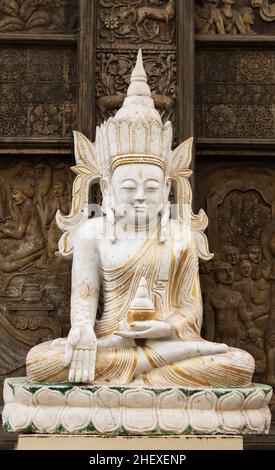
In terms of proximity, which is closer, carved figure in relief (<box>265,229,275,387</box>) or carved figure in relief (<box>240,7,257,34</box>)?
carved figure in relief (<box>265,229,275,387</box>)

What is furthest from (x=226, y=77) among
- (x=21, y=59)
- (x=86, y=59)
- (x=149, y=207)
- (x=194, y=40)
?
(x=149, y=207)

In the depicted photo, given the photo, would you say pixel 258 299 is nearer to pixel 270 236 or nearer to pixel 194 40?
pixel 270 236

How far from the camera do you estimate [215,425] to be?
4.12m

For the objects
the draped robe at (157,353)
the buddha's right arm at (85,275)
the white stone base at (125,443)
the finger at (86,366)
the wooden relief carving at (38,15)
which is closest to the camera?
the white stone base at (125,443)

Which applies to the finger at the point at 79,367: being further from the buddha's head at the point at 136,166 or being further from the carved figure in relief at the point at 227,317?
the carved figure in relief at the point at 227,317

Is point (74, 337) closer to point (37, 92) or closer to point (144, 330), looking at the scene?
point (144, 330)

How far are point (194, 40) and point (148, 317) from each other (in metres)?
3.19

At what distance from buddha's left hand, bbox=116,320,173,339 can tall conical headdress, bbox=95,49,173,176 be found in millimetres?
1065

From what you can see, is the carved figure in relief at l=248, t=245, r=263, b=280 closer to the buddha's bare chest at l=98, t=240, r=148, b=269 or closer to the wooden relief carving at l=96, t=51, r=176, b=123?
the wooden relief carving at l=96, t=51, r=176, b=123

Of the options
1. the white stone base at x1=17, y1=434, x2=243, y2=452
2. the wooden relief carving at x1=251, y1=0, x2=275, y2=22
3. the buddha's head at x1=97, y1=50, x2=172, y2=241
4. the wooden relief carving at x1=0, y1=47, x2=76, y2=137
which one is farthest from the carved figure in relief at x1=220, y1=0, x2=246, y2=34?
the white stone base at x1=17, y1=434, x2=243, y2=452

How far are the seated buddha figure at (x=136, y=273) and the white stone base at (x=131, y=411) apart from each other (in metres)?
0.13

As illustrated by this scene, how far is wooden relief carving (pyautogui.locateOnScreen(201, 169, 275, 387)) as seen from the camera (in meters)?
6.62

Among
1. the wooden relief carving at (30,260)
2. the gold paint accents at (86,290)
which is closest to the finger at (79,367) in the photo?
the gold paint accents at (86,290)

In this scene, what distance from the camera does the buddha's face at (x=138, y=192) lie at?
4840mm
